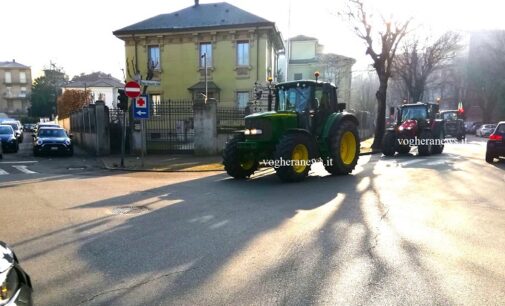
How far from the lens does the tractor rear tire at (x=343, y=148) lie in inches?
476

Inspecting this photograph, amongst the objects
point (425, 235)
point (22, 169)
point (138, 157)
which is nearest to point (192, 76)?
point (138, 157)

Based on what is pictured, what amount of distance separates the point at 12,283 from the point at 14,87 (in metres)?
108

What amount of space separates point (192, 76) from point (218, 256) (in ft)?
91.7

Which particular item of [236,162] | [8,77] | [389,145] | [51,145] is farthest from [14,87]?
[236,162]

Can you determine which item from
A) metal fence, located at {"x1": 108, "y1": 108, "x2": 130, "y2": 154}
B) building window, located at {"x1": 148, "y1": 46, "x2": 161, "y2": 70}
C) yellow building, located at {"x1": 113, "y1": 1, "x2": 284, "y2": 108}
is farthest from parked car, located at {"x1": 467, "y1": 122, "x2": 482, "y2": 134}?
metal fence, located at {"x1": 108, "y1": 108, "x2": 130, "y2": 154}

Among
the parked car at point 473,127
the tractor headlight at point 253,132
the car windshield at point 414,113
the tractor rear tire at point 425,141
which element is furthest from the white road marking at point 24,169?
the parked car at point 473,127

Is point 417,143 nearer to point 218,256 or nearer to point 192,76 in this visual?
point 218,256

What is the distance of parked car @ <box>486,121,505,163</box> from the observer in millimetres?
15312

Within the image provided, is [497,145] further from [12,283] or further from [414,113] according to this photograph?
[12,283]

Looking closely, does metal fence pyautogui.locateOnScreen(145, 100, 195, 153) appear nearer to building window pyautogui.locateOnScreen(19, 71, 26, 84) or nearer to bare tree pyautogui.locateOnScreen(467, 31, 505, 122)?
bare tree pyautogui.locateOnScreen(467, 31, 505, 122)

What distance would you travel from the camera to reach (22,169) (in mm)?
15516

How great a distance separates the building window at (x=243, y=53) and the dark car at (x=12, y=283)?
28.7m

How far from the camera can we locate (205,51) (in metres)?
31.5

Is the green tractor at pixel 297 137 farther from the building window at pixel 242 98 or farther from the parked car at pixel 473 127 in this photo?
the parked car at pixel 473 127
